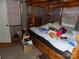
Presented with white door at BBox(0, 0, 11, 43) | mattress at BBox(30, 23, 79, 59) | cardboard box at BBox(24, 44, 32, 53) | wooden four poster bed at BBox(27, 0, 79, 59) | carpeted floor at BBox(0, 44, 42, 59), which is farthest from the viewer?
white door at BBox(0, 0, 11, 43)

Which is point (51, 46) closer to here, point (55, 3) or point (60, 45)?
point (60, 45)

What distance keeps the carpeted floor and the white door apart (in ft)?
1.95

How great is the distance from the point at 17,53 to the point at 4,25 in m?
1.37

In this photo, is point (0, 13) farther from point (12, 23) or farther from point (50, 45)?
point (50, 45)

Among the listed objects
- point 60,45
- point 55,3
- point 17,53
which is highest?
point 55,3

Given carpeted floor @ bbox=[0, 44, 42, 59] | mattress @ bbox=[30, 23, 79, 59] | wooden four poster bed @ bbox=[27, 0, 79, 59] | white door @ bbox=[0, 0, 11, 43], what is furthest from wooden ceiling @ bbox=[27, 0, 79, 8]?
carpeted floor @ bbox=[0, 44, 42, 59]

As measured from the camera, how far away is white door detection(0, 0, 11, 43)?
162 inches

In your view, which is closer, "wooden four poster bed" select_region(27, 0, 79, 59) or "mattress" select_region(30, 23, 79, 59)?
"wooden four poster bed" select_region(27, 0, 79, 59)

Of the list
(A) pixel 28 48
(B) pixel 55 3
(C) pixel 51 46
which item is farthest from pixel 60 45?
(B) pixel 55 3

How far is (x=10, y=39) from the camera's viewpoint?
14.8 ft

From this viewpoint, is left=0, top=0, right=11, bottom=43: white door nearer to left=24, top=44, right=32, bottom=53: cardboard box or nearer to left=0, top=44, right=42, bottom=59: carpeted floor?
left=0, top=44, right=42, bottom=59: carpeted floor

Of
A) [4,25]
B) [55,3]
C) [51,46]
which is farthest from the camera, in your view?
[4,25]

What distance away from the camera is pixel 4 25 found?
4.29m

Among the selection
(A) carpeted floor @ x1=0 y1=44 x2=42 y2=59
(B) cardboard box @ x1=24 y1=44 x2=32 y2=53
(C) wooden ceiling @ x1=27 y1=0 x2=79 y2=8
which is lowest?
(A) carpeted floor @ x1=0 y1=44 x2=42 y2=59
